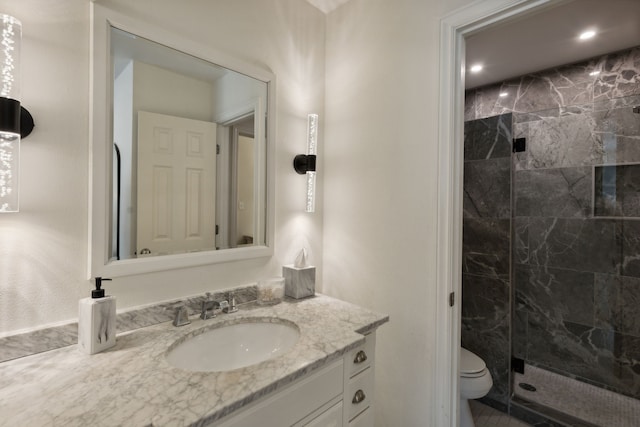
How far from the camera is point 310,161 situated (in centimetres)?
153

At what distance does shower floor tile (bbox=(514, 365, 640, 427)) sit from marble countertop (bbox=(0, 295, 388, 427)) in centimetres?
198

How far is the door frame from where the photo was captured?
1246 mm

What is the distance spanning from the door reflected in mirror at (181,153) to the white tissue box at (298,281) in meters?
0.21

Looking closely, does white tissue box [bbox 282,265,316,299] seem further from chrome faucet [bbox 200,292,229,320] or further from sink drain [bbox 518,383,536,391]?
sink drain [bbox 518,383,536,391]

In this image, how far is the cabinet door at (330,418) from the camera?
883 mm

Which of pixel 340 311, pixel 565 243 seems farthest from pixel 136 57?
pixel 565 243

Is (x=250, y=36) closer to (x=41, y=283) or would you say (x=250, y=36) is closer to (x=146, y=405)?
(x=41, y=283)

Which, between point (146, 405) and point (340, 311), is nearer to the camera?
point (146, 405)

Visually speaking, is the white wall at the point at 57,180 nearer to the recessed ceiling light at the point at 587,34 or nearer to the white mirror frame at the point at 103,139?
the white mirror frame at the point at 103,139

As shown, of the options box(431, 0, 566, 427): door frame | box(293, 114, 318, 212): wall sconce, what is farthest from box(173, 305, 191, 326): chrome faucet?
box(431, 0, 566, 427): door frame

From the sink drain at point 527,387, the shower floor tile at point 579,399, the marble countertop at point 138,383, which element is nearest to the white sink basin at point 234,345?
the marble countertop at point 138,383

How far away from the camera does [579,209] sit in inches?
86.7

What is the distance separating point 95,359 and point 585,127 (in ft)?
9.85

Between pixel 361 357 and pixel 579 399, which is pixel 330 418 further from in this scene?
pixel 579 399
